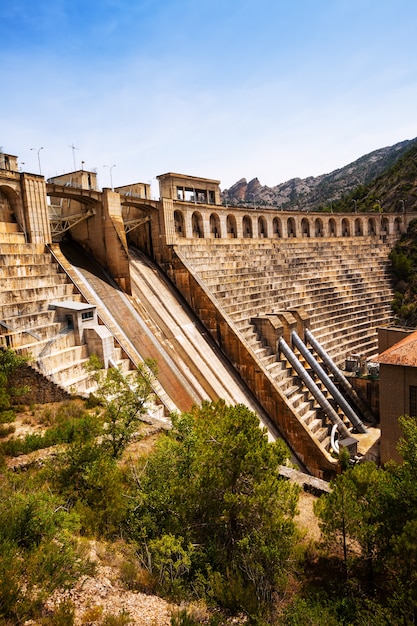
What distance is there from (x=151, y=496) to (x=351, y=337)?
83.7 ft

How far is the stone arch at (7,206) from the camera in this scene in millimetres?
17558

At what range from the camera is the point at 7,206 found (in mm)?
17781

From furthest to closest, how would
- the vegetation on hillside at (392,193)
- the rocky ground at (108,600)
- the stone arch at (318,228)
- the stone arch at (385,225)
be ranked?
the vegetation on hillside at (392,193), the stone arch at (385,225), the stone arch at (318,228), the rocky ground at (108,600)

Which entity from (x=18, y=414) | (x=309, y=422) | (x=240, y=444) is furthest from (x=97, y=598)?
(x=309, y=422)

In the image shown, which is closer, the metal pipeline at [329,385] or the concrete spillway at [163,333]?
the concrete spillway at [163,333]

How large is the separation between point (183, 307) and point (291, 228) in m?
20.7

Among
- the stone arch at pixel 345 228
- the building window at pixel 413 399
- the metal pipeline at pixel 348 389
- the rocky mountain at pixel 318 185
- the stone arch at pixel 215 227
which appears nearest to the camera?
the building window at pixel 413 399

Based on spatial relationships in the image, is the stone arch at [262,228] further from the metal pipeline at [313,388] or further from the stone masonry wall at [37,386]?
the stone masonry wall at [37,386]

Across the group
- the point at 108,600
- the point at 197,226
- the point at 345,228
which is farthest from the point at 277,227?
the point at 108,600

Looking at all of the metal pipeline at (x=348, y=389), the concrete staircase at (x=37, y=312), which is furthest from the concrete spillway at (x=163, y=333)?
the metal pipeline at (x=348, y=389)

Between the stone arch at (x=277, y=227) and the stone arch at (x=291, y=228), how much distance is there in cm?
165

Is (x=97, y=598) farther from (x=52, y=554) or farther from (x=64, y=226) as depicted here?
(x=64, y=226)

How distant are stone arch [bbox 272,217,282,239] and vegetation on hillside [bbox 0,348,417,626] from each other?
3128 centimetres

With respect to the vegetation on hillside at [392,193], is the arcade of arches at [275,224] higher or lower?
lower
